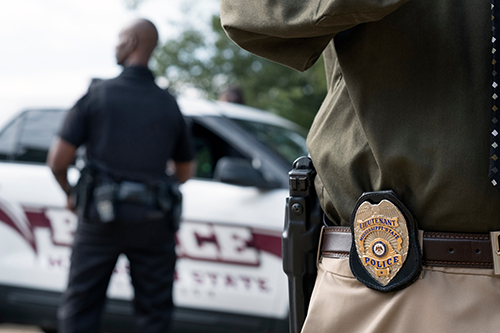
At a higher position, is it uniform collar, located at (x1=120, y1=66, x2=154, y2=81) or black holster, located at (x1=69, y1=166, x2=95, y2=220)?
uniform collar, located at (x1=120, y1=66, x2=154, y2=81)

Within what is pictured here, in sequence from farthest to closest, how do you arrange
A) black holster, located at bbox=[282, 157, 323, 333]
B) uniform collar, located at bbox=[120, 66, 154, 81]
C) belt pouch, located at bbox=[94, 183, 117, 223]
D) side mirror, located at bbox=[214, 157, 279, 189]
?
side mirror, located at bbox=[214, 157, 279, 189], uniform collar, located at bbox=[120, 66, 154, 81], belt pouch, located at bbox=[94, 183, 117, 223], black holster, located at bbox=[282, 157, 323, 333]

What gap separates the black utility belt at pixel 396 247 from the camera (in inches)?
34.3

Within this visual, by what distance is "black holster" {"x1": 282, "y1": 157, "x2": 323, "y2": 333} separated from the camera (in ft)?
3.60

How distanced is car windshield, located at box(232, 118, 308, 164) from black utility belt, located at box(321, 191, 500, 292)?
233 cm

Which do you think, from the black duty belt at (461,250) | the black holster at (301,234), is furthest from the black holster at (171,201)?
the black duty belt at (461,250)

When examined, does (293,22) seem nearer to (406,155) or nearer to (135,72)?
(406,155)

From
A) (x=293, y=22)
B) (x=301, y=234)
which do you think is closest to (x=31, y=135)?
(x=301, y=234)

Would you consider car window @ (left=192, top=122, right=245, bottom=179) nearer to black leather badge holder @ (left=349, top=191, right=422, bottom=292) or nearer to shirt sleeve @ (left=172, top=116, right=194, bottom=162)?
shirt sleeve @ (left=172, top=116, right=194, bottom=162)

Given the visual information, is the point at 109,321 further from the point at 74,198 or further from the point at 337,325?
the point at 337,325

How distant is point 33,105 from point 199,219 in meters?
1.46

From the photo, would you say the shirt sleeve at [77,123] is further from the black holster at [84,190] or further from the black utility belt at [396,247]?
the black utility belt at [396,247]

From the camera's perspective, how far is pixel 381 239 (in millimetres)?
934

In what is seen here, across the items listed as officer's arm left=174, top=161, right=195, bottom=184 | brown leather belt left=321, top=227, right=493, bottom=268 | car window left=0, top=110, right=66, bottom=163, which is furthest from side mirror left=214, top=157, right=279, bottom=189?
brown leather belt left=321, top=227, right=493, bottom=268

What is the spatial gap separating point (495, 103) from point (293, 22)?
0.33 m
